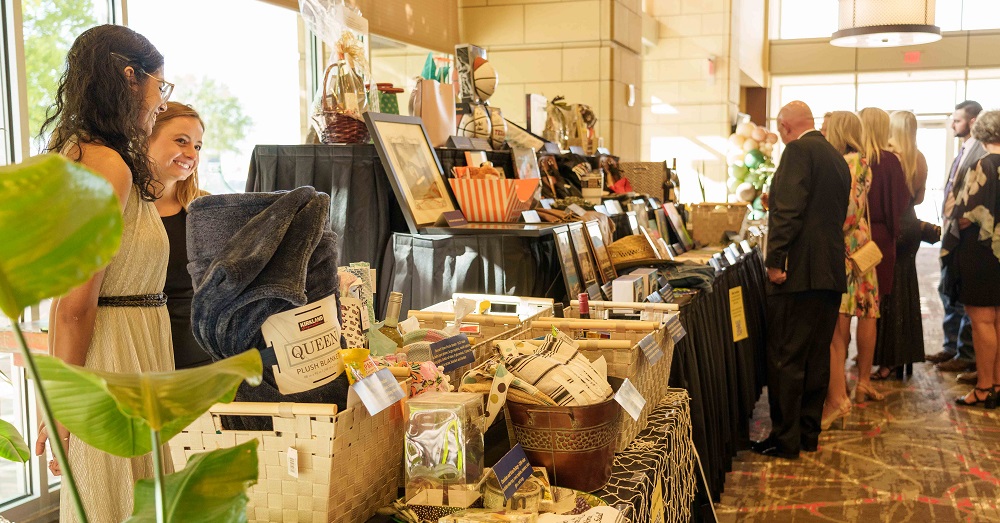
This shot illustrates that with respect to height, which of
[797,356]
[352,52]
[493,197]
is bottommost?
Answer: [797,356]

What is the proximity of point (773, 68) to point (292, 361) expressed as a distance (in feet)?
46.3

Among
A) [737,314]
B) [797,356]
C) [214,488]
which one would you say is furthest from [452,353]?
[797,356]

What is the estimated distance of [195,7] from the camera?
3.67m

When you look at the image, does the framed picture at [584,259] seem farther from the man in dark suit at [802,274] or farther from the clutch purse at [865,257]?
the clutch purse at [865,257]

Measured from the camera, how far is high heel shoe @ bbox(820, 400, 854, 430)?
453cm

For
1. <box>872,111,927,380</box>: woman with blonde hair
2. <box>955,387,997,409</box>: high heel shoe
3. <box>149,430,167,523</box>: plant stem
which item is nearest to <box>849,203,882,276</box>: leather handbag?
<box>872,111,927,380</box>: woman with blonde hair

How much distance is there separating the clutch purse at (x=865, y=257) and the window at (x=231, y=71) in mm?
2923

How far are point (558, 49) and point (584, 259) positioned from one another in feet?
11.4

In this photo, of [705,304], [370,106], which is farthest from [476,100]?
[705,304]

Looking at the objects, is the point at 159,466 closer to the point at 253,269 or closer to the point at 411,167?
the point at 253,269

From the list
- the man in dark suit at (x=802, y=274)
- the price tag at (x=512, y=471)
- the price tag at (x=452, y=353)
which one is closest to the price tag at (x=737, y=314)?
the man in dark suit at (x=802, y=274)

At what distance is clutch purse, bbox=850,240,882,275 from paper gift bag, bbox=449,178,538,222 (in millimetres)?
2102

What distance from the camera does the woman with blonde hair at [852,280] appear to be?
4246mm

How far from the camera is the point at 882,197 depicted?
4754mm
